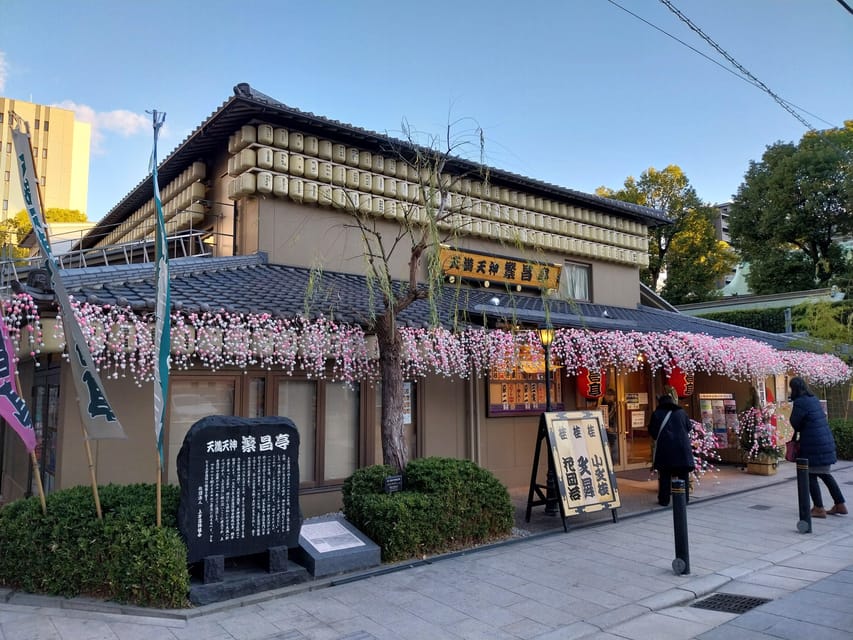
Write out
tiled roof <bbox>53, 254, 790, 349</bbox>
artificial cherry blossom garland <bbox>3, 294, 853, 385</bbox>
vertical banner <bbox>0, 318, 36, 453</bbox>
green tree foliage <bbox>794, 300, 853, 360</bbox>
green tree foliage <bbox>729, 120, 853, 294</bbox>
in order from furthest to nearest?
green tree foliage <bbox>729, 120, 853, 294</bbox>
green tree foliage <bbox>794, 300, 853, 360</bbox>
tiled roof <bbox>53, 254, 790, 349</bbox>
artificial cherry blossom garland <bbox>3, 294, 853, 385</bbox>
vertical banner <bbox>0, 318, 36, 453</bbox>

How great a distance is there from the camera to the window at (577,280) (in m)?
14.5

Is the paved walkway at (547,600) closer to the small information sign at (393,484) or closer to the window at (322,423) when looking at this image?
the small information sign at (393,484)

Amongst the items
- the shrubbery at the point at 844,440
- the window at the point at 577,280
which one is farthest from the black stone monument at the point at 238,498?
the shrubbery at the point at 844,440

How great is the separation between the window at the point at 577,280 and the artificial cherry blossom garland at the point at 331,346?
3977mm

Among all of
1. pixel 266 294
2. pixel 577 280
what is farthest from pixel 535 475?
pixel 577 280

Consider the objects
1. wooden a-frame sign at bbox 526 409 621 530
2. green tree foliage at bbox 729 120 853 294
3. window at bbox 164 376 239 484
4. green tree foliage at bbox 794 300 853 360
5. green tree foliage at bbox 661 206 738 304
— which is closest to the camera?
window at bbox 164 376 239 484

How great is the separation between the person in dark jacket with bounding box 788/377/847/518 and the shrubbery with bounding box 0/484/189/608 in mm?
8439

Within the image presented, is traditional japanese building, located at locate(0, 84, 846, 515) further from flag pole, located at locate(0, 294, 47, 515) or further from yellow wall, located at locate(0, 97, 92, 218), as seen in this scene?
yellow wall, located at locate(0, 97, 92, 218)

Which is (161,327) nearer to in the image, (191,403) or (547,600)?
(191,403)

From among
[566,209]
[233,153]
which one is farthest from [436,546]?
[566,209]

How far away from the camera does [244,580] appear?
546 cm

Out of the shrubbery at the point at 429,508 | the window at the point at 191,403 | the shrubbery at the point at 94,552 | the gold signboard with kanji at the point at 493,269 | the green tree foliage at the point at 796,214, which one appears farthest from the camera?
the green tree foliage at the point at 796,214

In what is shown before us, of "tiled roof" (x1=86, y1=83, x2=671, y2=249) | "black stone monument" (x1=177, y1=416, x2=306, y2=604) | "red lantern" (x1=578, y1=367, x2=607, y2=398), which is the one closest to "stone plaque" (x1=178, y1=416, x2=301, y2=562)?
"black stone monument" (x1=177, y1=416, x2=306, y2=604)

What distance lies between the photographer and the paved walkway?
468 centimetres
